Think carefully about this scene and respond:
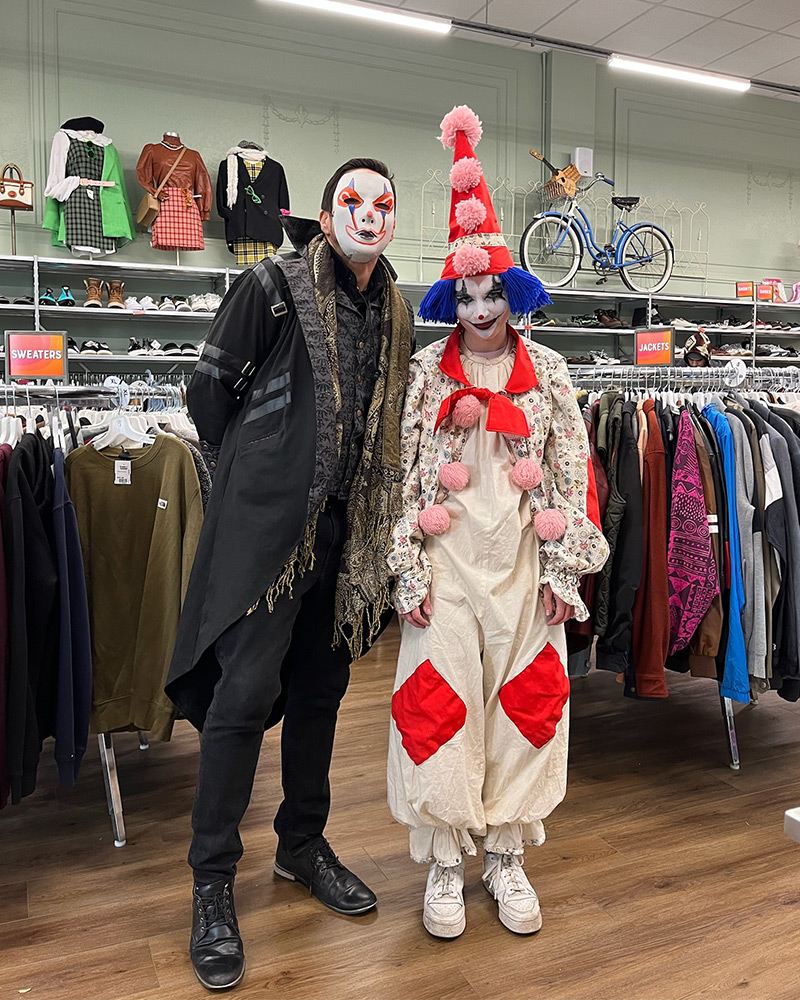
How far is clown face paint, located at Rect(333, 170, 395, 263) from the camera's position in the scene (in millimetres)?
1759

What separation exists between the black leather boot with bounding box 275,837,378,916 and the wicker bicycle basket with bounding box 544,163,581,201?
6109mm

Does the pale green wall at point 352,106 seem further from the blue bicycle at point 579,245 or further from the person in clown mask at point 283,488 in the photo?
the person in clown mask at point 283,488

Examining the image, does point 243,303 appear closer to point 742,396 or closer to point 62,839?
point 62,839

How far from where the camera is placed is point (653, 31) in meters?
6.77

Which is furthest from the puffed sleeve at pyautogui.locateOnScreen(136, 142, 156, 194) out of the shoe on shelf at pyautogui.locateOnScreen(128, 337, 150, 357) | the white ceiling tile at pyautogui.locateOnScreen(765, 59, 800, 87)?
the white ceiling tile at pyautogui.locateOnScreen(765, 59, 800, 87)

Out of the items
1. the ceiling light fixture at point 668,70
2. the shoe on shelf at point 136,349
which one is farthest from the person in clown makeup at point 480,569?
the ceiling light fixture at point 668,70

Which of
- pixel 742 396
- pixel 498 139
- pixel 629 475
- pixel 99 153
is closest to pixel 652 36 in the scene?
pixel 498 139

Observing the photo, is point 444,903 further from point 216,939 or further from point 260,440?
point 260,440

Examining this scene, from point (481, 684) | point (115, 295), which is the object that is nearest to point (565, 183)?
point (115, 295)

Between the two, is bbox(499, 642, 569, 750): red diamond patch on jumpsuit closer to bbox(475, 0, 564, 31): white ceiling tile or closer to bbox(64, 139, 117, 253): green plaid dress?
bbox(64, 139, 117, 253): green plaid dress

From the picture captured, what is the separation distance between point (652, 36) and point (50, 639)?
6785 millimetres

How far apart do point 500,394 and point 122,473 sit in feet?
3.15

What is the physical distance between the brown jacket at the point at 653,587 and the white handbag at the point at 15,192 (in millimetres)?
4337

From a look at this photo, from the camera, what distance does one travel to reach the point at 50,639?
2037 millimetres
